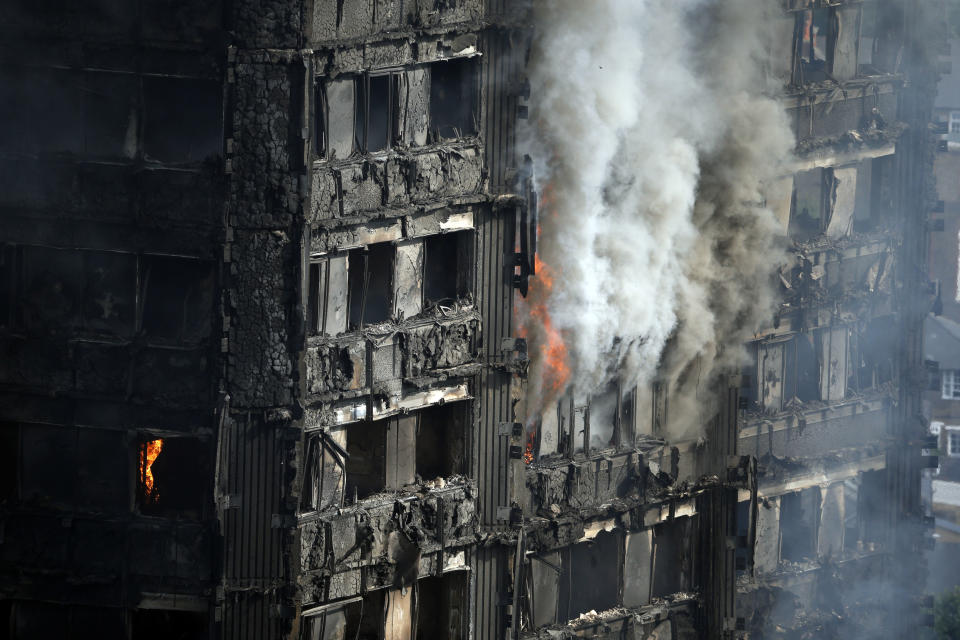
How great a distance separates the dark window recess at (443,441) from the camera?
121ft

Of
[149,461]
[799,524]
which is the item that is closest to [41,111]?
[149,461]

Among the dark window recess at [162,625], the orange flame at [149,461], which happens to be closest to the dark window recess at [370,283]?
the orange flame at [149,461]

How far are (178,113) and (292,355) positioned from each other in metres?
4.59

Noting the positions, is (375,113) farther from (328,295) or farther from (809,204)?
(809,204)

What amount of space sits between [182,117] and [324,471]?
266 inches

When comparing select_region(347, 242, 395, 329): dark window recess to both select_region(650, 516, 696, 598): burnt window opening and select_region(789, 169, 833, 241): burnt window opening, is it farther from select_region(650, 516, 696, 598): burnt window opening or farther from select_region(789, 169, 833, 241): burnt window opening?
select_region(789, 169, 833, 241): burnt window opening

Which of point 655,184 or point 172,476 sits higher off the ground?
point 655,184

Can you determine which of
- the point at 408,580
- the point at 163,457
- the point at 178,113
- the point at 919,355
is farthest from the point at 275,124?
the point at 919,355

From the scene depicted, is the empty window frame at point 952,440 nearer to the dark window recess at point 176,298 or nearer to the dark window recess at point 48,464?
the dark window recess at point 176,298

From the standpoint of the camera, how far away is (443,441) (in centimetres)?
3709

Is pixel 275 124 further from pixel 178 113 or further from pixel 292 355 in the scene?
pixel 292 355

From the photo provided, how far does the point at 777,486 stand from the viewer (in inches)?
1864

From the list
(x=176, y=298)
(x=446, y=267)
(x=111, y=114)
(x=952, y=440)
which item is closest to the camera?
(x=111, y=114)

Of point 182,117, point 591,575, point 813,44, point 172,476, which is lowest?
point 591,575
